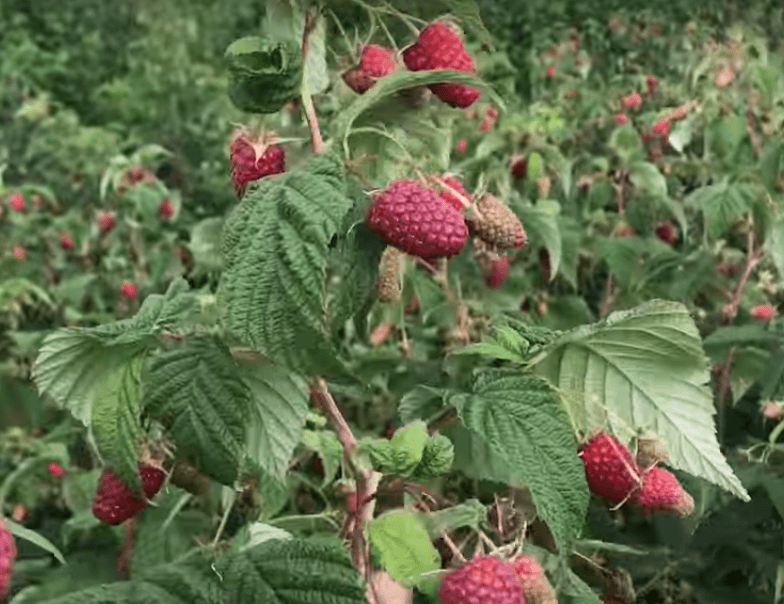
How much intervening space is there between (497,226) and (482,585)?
0.30 m

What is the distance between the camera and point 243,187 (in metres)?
1.04

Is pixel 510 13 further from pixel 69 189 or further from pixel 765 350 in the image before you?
pixel 765 350

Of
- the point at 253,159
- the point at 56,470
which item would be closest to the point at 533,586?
the point at 253,159

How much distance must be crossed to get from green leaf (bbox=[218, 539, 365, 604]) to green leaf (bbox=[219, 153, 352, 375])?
12 centimetres

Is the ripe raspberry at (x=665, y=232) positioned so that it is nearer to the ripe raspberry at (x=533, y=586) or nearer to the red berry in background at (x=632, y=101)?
the red berry in background at (x=632, y=101)

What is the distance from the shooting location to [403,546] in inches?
36.8

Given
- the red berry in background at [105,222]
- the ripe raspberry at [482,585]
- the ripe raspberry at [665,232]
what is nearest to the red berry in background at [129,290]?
the red berry in background at [105,222]

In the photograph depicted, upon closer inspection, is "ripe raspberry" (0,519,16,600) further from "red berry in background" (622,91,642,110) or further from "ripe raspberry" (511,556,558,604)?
"red berry in background" (622,91,642,110)

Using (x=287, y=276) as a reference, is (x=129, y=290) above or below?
below

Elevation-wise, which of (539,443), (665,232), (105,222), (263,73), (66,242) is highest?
(263,73)

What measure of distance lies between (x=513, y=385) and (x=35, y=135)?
5213 millimetres

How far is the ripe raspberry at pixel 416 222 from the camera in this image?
0.96 meters

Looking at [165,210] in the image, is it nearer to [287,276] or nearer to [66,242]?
[66,242]

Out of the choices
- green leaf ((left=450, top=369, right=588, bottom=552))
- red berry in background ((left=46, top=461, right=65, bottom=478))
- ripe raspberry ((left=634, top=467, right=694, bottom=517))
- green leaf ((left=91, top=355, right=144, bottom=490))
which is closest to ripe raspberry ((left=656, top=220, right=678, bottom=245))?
red berry in background ((left=46, top=461, right=65, bottom=478))
